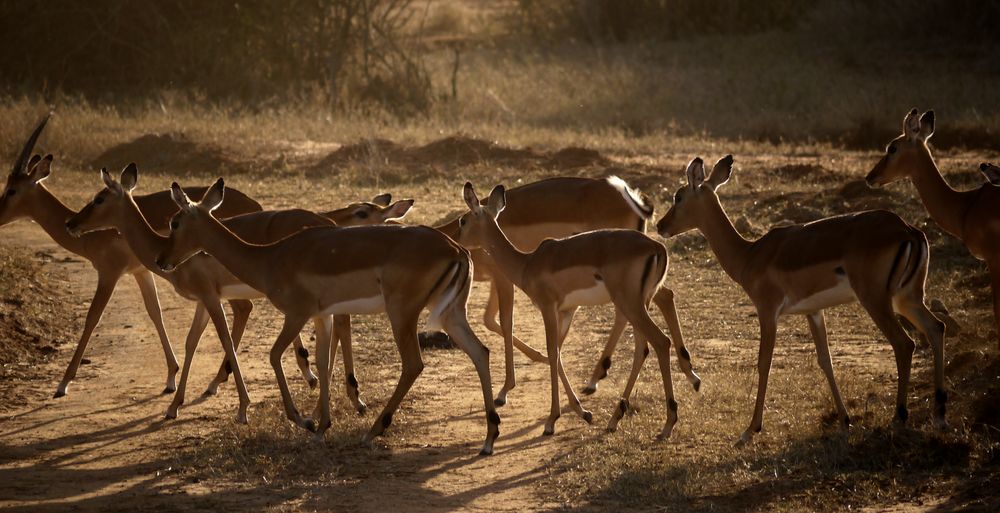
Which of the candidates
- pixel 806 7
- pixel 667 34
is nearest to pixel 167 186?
pixel 667 34

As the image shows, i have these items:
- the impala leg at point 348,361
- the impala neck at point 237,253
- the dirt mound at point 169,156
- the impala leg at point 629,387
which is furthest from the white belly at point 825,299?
the dirt mound at point 169,156

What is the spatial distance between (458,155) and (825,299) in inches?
429

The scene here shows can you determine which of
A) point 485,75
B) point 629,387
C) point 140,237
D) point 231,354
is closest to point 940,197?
point 629,387

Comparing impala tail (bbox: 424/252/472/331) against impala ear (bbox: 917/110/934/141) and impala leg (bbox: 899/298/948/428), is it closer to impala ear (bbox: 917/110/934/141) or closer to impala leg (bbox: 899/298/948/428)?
impala leg (bbox: 899/298/948/428)

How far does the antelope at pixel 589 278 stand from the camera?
27.7ft

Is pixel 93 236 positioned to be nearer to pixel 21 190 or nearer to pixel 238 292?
pixel 21 190

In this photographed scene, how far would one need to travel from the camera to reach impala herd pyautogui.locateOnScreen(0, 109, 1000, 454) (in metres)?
8.06

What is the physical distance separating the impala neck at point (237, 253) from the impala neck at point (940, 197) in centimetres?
507

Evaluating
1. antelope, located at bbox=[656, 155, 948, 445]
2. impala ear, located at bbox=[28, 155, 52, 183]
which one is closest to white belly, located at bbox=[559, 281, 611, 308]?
antelope, located at bbox=[656, 155, 948, 445]

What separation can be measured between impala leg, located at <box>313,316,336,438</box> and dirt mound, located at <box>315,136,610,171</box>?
30.1 ft

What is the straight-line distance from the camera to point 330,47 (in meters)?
25.6

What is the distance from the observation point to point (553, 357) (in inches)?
345

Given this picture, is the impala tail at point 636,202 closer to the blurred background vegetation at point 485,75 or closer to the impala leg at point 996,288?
the impala leg at point 996,288

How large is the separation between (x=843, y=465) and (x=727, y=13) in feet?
87.8
